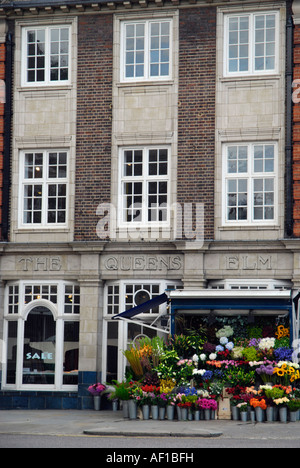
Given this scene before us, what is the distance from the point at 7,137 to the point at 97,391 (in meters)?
7.43

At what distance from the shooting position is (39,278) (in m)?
23.8

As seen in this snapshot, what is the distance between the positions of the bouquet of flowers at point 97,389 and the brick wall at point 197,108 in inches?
201

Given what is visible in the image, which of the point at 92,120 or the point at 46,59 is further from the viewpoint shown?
the point at 46,59

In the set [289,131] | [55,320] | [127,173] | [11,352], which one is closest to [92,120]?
[127,173]

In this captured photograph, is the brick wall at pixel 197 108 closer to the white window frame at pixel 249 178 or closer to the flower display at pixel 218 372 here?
the white window frame at pixel 249 178

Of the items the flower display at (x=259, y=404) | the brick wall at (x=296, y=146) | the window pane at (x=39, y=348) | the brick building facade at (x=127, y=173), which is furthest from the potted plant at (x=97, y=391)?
the brick wall at (x=296, y=146)

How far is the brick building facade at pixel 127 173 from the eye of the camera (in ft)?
74.1

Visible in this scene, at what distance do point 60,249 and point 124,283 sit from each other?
78.5 inches

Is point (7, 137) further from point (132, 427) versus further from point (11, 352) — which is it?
point (132, 427)

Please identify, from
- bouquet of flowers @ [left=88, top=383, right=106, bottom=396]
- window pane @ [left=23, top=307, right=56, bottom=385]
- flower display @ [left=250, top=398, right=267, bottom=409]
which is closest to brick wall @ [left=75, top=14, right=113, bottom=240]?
window pane @ [left=23, top=307, right=56, bottom=385]

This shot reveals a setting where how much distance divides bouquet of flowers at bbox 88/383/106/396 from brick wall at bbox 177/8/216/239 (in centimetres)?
510

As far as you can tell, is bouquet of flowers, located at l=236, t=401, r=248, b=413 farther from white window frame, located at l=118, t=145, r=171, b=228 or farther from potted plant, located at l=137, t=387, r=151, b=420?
white window frame, located at l=118, t=145, r=171, b=228

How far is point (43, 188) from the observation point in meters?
24.0

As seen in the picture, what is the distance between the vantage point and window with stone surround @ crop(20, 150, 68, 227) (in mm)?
23875
